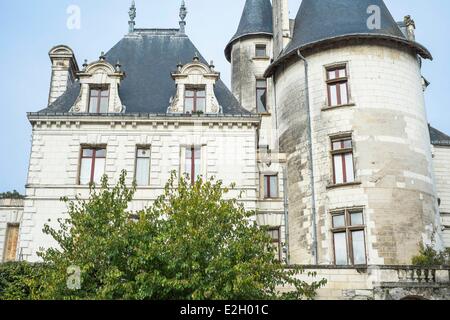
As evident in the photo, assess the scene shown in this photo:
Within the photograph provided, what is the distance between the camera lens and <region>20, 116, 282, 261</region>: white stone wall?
71.2 feet

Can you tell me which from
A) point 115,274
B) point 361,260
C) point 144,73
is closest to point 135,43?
point 144,73

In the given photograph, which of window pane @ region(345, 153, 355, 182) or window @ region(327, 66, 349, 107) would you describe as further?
window @ region(327, 66, 349, 107)

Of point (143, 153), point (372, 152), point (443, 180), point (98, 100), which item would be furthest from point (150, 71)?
point (443, 180)

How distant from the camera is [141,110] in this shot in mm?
23234

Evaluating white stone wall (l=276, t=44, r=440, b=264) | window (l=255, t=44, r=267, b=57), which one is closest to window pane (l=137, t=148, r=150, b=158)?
white stone wall (l=276, t=44, r=440, b=264)

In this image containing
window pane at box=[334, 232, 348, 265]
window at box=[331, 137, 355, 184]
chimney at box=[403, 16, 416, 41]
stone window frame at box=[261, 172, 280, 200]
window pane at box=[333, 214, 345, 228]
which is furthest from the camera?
chimney at box=[403, 16, 416, 41]

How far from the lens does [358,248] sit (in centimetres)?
1995

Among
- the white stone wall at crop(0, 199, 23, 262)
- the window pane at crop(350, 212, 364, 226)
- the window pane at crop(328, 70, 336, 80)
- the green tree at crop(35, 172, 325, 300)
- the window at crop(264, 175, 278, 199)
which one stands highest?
the window pane at crop(328, 70, 336, 80)

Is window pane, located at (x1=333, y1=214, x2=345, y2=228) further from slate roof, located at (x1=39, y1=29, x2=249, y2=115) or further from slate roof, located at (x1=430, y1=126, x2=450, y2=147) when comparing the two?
slate roof, located at (x1=430, y1=126, x2=450, y2=147)

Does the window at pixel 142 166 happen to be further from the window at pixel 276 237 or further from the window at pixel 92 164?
the window at pixel 276 237

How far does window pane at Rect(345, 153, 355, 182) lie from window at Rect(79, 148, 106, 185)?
9306 millimetres

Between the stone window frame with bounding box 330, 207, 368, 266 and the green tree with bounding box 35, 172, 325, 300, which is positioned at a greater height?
the stone window frame with bounding box 330, 207, 368, 266
